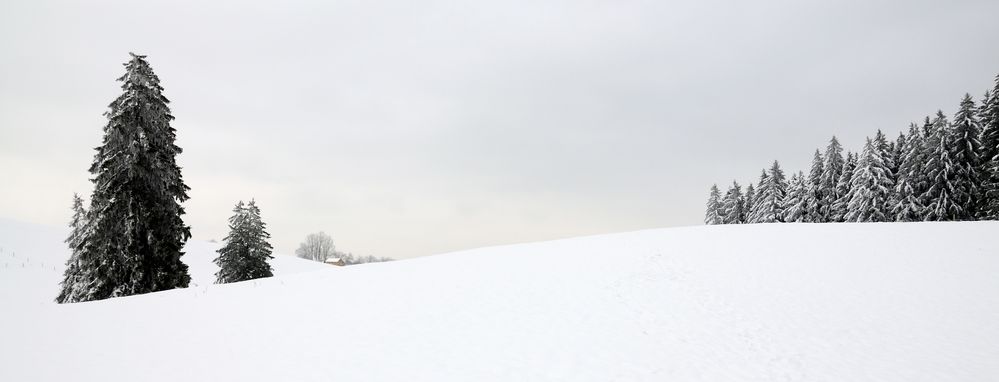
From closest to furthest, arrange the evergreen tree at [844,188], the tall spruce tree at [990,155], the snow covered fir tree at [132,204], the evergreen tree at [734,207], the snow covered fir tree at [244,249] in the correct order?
the snow covered fir tree at [132,204] < the snow covered fir tree at [244,249] < the tall spruce tree at [990,155] < the evergreen tree at [844,188] < the evergreen tree at [734,207]

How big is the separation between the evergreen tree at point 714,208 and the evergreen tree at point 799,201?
13504mm

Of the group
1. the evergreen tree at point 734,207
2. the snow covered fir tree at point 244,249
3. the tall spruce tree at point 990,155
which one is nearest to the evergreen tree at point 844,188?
the tall spruce tree at point 990,155

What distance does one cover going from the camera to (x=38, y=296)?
2111 centimetres

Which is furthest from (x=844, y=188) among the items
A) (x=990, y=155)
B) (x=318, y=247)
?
(x=318, y=247)

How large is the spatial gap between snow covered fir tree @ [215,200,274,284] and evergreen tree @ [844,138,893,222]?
49860 millimetres

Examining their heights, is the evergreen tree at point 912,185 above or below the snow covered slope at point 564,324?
above

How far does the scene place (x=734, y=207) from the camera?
209 ft

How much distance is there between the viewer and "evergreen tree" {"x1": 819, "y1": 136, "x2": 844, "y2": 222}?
4934cm

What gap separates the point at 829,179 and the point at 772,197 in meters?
5.95

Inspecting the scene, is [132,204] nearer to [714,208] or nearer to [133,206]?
[133,206]

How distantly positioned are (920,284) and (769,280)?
4475 mm

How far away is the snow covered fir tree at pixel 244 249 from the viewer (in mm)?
28125

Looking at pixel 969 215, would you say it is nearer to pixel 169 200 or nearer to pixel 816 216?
pixel 816 216

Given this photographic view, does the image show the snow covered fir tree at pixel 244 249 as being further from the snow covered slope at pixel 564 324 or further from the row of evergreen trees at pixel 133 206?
the snow covered slope at pixel 564 324
